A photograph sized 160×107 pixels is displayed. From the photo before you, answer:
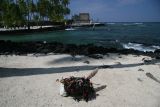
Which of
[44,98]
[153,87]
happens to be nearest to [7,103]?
[44,98]

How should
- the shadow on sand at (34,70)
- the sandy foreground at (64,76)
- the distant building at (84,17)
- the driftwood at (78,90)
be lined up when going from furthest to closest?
the distant building at (84,17) < the shadow on sand at (34,70) < the driftwood at (78,90) < the sandy foreground at (64,76)

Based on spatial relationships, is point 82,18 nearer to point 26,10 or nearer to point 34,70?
point 26,10

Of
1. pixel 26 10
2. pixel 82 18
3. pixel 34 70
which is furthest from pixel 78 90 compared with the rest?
pixel 82 18

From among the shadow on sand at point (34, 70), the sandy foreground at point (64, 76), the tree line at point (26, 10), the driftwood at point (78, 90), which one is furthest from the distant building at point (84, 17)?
the driftwood at point (78, 90)

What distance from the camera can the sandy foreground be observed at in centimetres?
873

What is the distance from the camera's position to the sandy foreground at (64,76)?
873 cm

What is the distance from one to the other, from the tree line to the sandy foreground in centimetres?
3150

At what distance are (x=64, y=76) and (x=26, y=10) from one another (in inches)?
1854

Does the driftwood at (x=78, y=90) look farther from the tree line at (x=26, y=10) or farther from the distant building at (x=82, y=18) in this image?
the distant building at (x=82, y=18)

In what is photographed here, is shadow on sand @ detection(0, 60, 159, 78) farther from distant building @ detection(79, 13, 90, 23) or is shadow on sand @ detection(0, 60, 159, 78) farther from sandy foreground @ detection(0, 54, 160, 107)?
distant building @ detection(79, 13, 90, 23)

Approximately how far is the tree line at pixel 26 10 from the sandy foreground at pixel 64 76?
1240 inches

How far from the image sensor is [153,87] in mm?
10469

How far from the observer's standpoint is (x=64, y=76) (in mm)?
11398

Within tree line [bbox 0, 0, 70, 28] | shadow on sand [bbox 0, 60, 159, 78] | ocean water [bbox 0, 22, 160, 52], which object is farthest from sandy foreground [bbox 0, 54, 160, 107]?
tree line [bbox 0, 0, 70, 28]
